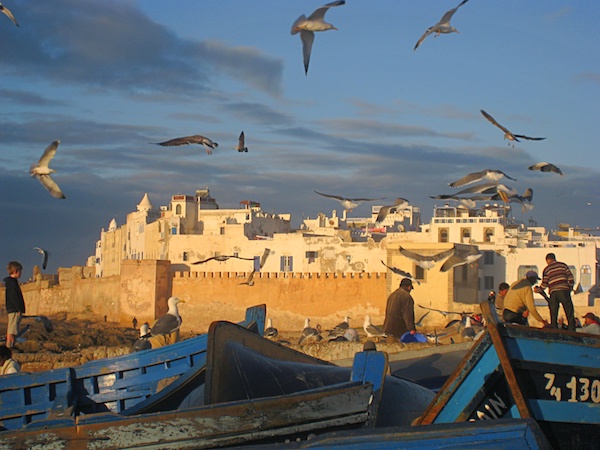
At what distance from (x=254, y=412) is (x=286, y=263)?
40.3 meters

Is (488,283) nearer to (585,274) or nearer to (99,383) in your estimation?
(585,274)

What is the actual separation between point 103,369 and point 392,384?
3225 mm

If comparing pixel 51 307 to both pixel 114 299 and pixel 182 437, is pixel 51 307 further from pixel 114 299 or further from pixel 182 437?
pixel 182 437

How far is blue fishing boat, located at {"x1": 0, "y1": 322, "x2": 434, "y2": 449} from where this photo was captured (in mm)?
4016

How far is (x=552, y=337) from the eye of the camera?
181 inches

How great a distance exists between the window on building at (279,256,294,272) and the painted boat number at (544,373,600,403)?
39.8m

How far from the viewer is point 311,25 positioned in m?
11.8

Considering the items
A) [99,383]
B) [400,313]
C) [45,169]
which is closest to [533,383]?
[99,383]

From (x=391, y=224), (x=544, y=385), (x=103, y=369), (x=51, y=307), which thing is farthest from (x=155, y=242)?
(x=544, y=385)

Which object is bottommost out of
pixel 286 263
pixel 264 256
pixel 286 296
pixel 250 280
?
pixel 286 296

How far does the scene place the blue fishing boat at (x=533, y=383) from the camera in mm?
4516

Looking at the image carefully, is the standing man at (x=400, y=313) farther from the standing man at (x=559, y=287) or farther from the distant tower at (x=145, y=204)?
the distant tower at (x=145, y=204)

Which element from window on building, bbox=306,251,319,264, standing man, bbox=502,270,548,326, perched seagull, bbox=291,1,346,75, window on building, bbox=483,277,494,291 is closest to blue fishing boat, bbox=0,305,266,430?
standing man, bbox=502,270,548,326

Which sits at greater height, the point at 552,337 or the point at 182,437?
the point at 552,337
